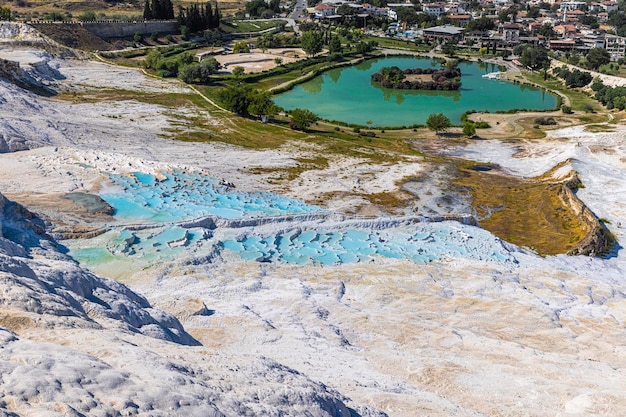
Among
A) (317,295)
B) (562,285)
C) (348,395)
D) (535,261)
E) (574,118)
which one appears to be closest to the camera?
(348,395)

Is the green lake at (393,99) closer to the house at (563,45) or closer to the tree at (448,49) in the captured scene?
the tree at (448,49)

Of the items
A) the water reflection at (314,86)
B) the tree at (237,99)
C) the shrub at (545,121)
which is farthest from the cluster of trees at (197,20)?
the shrub at (545,121)

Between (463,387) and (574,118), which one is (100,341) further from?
(574,118)

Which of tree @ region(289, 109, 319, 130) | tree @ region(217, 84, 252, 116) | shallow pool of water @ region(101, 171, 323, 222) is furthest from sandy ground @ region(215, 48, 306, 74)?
shallow pool of water @ region(101, 171, 323, 222)

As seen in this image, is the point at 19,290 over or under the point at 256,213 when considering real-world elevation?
over

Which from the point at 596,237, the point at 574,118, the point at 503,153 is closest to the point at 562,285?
the point at 596,237

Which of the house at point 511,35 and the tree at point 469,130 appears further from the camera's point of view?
the house at point 511,35

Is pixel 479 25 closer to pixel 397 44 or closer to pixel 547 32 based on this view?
pixel 547 32
